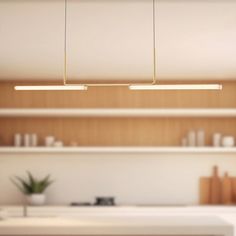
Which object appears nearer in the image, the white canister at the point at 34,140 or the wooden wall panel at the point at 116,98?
the white canister at the point at 34,140

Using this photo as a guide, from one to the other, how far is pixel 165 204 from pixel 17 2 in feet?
12.3

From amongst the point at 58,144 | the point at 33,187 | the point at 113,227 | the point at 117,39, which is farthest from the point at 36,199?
the point at 113,227

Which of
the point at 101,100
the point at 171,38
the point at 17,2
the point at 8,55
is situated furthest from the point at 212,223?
the point at 101,100

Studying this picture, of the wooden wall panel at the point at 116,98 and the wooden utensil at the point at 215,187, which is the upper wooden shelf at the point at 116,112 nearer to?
the wooden wall panel at the point at 116,98

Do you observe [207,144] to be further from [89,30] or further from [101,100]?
[89,30]

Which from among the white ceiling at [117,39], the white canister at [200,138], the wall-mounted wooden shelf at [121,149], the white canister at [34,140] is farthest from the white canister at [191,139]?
the white canister at [34,140]

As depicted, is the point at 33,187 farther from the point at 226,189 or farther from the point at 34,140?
the point at 226,189

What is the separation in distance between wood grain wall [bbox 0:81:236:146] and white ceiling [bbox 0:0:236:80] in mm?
287

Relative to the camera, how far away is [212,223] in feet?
13.2

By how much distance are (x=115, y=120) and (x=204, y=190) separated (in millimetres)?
1373

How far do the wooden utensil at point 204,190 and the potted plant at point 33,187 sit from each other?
71.3 inches

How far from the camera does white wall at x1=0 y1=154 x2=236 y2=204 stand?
6.70m

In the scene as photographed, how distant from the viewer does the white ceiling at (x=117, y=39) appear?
12.2 feet

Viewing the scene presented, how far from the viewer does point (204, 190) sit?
6.73 m
